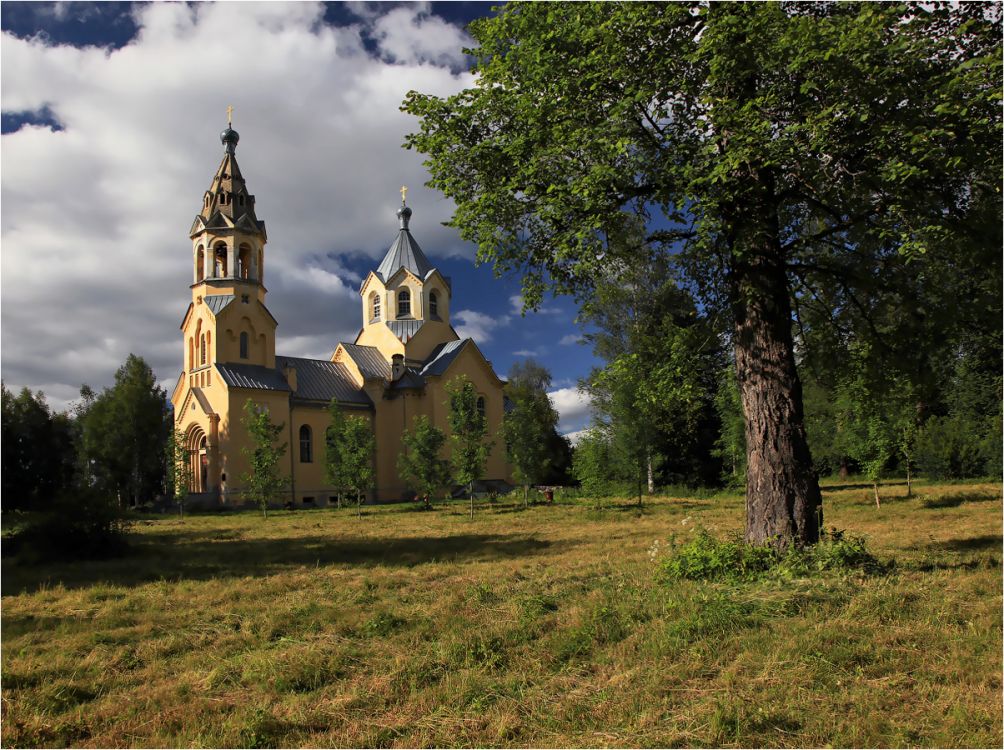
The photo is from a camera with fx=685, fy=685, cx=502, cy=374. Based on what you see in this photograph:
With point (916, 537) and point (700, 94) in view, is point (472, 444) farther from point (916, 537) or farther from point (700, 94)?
point (700, 94)

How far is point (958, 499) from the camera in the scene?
2198 centimetres

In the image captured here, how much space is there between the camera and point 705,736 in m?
4.21

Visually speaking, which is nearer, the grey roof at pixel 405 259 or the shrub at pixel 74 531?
the shrub at pixel 74 531

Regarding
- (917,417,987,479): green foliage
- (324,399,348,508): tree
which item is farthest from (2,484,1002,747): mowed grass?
(917,417,987,479): green foliage

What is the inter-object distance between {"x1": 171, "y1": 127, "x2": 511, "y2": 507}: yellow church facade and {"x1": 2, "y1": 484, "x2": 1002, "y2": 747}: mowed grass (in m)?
25.6

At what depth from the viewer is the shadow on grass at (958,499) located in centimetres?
2098

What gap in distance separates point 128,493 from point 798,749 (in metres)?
44.2

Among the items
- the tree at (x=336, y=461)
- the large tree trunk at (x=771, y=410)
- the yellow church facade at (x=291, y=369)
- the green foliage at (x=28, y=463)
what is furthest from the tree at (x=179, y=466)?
the large tree trunk at (x=771, y=410)

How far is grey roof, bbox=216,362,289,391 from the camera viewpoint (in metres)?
35.1

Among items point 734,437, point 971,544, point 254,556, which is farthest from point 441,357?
point 971,544

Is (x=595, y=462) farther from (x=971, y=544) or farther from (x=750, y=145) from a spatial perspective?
(x=750, y=145)

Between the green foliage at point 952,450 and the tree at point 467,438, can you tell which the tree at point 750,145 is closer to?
the tree at point 467,438

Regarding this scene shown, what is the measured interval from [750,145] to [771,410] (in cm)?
330

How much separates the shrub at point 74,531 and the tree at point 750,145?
9809 mm
